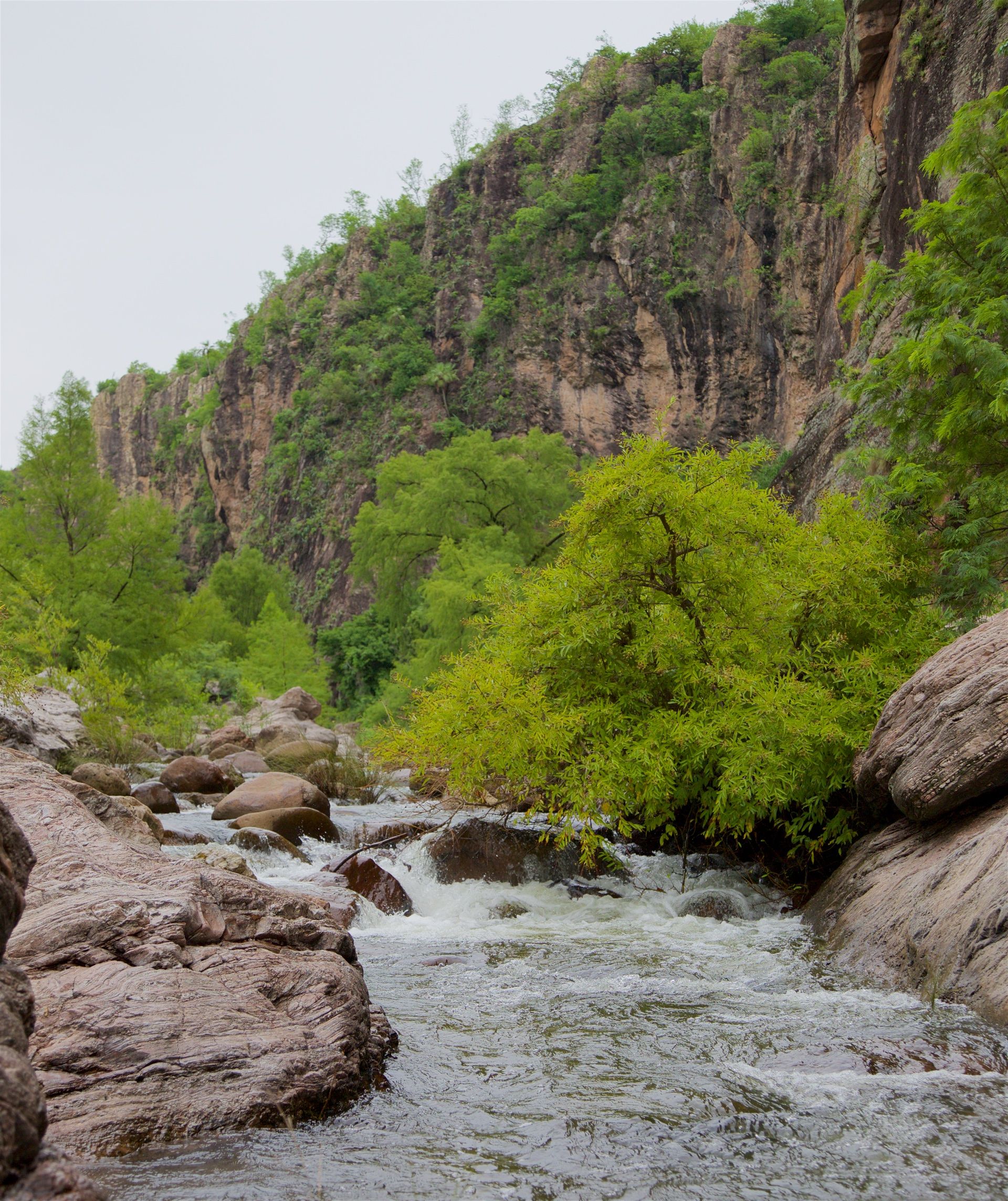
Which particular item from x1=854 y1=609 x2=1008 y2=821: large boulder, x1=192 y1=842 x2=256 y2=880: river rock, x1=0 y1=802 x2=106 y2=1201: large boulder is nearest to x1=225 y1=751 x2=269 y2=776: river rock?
x1=192 y1=842 x2=256 y2=880: river rock

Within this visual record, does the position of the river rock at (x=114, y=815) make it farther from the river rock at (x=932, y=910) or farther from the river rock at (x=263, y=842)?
the river rock at (x=932, y=910)

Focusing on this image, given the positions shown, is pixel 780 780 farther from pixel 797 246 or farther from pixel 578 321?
pixel 578 321

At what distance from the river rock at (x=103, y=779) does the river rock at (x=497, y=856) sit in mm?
5353

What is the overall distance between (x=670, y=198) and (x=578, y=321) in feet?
25.9

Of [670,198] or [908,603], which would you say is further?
[670,198]

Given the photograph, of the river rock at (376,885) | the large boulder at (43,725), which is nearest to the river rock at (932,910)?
the river rock at (376,885)

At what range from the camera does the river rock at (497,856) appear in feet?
39.4

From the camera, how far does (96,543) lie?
2712 centimetres

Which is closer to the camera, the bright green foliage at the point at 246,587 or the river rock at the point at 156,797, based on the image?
the river rock at the point at 156,797

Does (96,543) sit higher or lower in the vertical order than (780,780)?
higher

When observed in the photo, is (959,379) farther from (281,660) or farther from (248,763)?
(281,660)

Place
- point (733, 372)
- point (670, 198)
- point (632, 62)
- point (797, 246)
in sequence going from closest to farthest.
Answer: point (797, 246) < point (733, 372) < point (670, 198) < point (632, 62)

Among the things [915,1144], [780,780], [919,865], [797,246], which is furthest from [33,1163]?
[797,246]

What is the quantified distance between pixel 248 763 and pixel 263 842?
956cm
